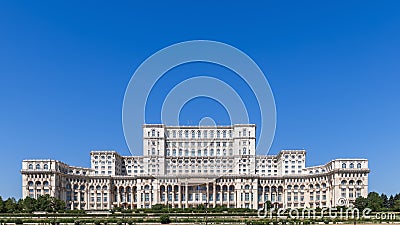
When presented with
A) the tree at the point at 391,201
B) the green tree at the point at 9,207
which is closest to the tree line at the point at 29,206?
the green tree at the point at 9,207

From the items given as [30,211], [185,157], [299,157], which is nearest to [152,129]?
[185,157]

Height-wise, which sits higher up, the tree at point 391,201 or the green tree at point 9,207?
the green tree at point 9,207

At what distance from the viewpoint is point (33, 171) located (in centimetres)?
9225

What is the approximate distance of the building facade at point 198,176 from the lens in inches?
3708

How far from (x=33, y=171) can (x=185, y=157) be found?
38.1m

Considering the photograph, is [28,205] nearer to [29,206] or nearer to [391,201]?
[29,206]

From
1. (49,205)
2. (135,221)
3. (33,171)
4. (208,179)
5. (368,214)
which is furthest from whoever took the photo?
(208,179)

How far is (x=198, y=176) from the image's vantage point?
104312 mm

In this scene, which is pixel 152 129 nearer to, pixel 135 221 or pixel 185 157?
pixel 185 157

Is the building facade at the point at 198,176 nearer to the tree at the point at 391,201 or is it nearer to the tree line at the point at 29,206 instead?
the tree at the point at 391,201

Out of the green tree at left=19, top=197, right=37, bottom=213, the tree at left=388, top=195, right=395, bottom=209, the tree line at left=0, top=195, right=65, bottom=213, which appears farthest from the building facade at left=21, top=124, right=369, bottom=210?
the green tree at left=19, top=197, right=37, bottom=213

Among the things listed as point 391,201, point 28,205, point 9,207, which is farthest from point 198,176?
point 391,201

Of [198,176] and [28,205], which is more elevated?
[198,176]

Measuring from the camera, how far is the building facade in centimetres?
9419
